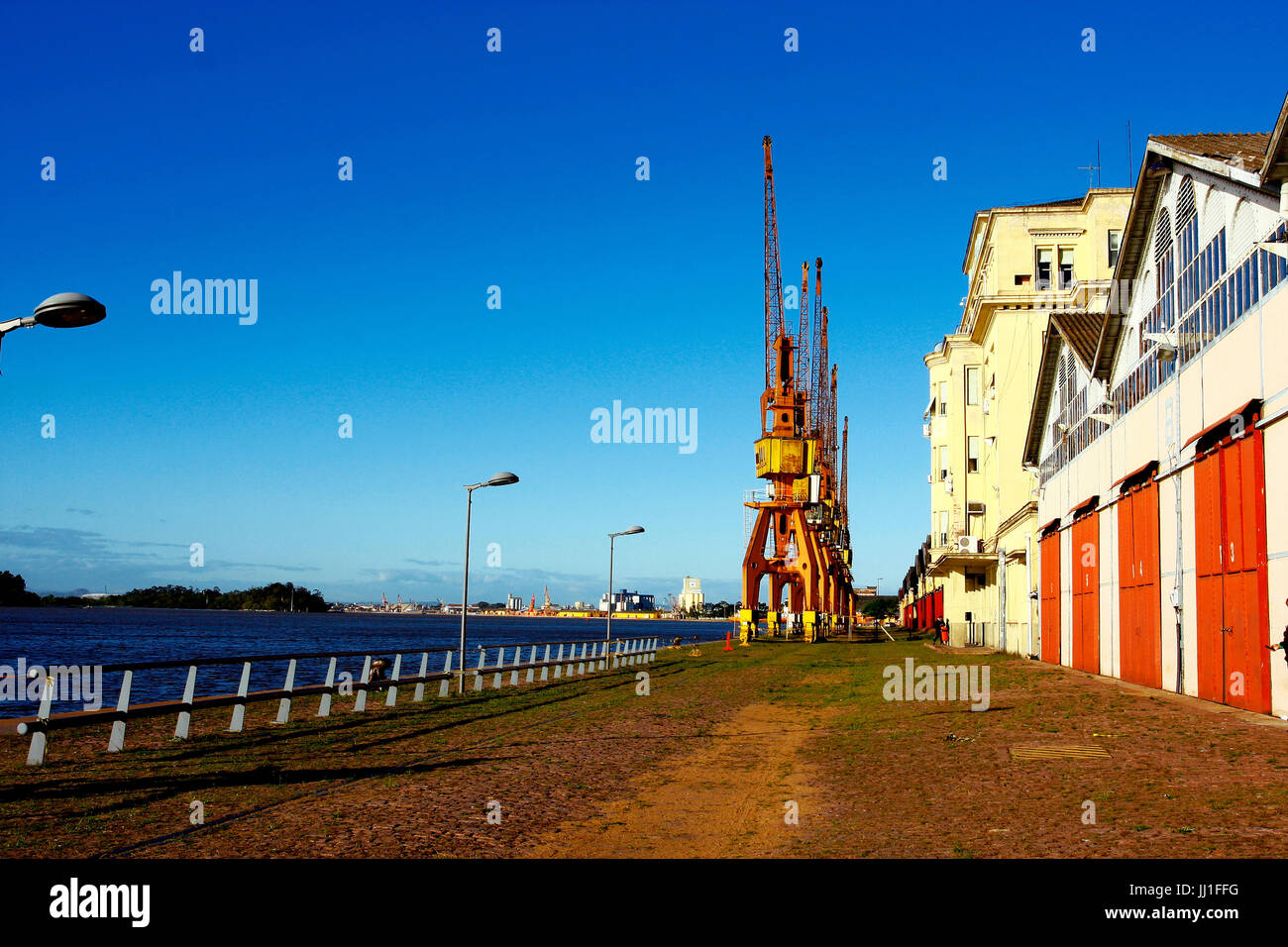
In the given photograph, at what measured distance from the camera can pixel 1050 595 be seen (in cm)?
3241

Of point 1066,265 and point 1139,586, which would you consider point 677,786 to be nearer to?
point 1139,586

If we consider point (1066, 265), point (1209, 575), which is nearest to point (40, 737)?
point (1209, 575)

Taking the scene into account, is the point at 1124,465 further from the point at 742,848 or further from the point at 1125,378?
the point at 742,848

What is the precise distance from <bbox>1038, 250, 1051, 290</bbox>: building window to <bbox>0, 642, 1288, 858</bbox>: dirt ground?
120ft

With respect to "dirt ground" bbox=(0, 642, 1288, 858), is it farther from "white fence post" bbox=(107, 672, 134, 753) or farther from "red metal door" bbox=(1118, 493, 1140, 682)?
"red metal door" bbox=(1118, 493, 1140, 682)

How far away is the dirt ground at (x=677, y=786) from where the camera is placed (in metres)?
8.63

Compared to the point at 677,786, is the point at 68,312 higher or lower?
higher

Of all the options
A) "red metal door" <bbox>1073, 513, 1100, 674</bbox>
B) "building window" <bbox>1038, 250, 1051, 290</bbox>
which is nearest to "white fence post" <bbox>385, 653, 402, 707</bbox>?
→ "red metal door" <bbox>1073, 513, 1100, 674</bbox>

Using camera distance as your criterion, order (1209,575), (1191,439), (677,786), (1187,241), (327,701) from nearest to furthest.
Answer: (677,786)
(1209,575)
(1191,439)
(327,701)
(1187,241)

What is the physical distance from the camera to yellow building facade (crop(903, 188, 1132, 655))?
42.7 metres

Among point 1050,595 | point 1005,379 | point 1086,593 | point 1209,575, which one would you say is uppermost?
point 1005,379

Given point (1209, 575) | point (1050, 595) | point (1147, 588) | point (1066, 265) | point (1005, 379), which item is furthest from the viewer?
point (1066, 265)

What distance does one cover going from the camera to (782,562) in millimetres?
78625

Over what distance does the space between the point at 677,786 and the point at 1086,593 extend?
61.5ft
